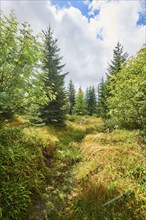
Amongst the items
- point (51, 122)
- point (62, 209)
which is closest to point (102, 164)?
point (62, 209)

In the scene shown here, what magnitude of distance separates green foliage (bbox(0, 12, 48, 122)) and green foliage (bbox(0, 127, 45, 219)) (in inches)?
50.5

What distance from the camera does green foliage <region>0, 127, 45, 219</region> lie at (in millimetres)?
3715

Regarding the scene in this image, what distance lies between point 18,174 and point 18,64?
140 inches

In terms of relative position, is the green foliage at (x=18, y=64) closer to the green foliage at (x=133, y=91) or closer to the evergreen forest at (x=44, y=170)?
the evergreen forest at (x=44, y=170)

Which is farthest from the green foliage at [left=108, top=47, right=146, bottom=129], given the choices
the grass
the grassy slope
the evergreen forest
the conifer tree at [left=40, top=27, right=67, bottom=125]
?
the conifer tree at [left=40, top=27, right=67, bottom=125]

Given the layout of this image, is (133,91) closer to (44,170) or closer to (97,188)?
(97,188)

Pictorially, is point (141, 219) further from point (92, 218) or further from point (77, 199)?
point (77, 199)

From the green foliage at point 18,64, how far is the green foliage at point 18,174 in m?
1.28

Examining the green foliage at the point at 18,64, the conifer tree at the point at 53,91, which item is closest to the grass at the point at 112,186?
the green foliage at the point at 18,64

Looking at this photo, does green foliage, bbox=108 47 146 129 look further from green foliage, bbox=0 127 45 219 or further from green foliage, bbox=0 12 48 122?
green foliage, bbox=0 127 45 219

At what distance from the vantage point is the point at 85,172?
556cm

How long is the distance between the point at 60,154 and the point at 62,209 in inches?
147

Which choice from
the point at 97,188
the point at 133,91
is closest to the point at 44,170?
the point at 97,188

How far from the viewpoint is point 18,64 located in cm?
492
